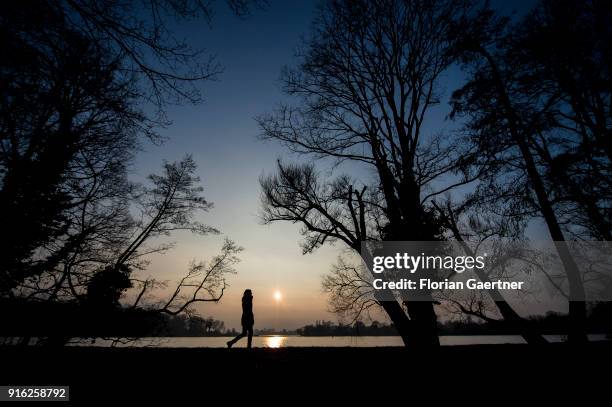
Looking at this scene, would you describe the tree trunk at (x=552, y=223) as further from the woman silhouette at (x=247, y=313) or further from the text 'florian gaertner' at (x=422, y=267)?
the woman silhouette at (x=247, y=313)

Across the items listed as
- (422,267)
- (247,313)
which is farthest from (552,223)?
(247,313)

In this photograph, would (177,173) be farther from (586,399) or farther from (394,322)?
(586,399)

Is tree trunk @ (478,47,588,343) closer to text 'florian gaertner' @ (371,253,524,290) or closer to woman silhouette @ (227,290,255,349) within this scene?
text 'florian gaertner' @ (371,253,524,290)

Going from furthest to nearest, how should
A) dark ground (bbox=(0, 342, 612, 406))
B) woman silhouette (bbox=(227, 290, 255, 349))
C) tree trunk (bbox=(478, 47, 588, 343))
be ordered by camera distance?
woman silhouette (bbox=(227, 290, 255, 349)), tree trunk (bbox=(478, 47, 588, 343)), dark ground (bbox=(0, 342, 612, 406))

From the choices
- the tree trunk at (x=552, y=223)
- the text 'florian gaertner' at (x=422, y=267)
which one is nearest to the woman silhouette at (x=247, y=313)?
the text 'florian gaertner' at (x=422, y=267)

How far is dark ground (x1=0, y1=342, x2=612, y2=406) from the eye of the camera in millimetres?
3182

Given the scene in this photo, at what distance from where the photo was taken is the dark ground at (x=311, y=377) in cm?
318

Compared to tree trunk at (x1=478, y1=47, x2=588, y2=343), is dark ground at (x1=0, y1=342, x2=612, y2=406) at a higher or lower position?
lower

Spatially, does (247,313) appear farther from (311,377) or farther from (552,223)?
(552,223)

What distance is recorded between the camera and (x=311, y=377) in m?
3.87

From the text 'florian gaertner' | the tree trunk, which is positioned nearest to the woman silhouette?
the text 'florian gaertner'

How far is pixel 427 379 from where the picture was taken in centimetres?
365

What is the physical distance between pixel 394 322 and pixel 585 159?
23.6 feet

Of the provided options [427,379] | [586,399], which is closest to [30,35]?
[427,379]
